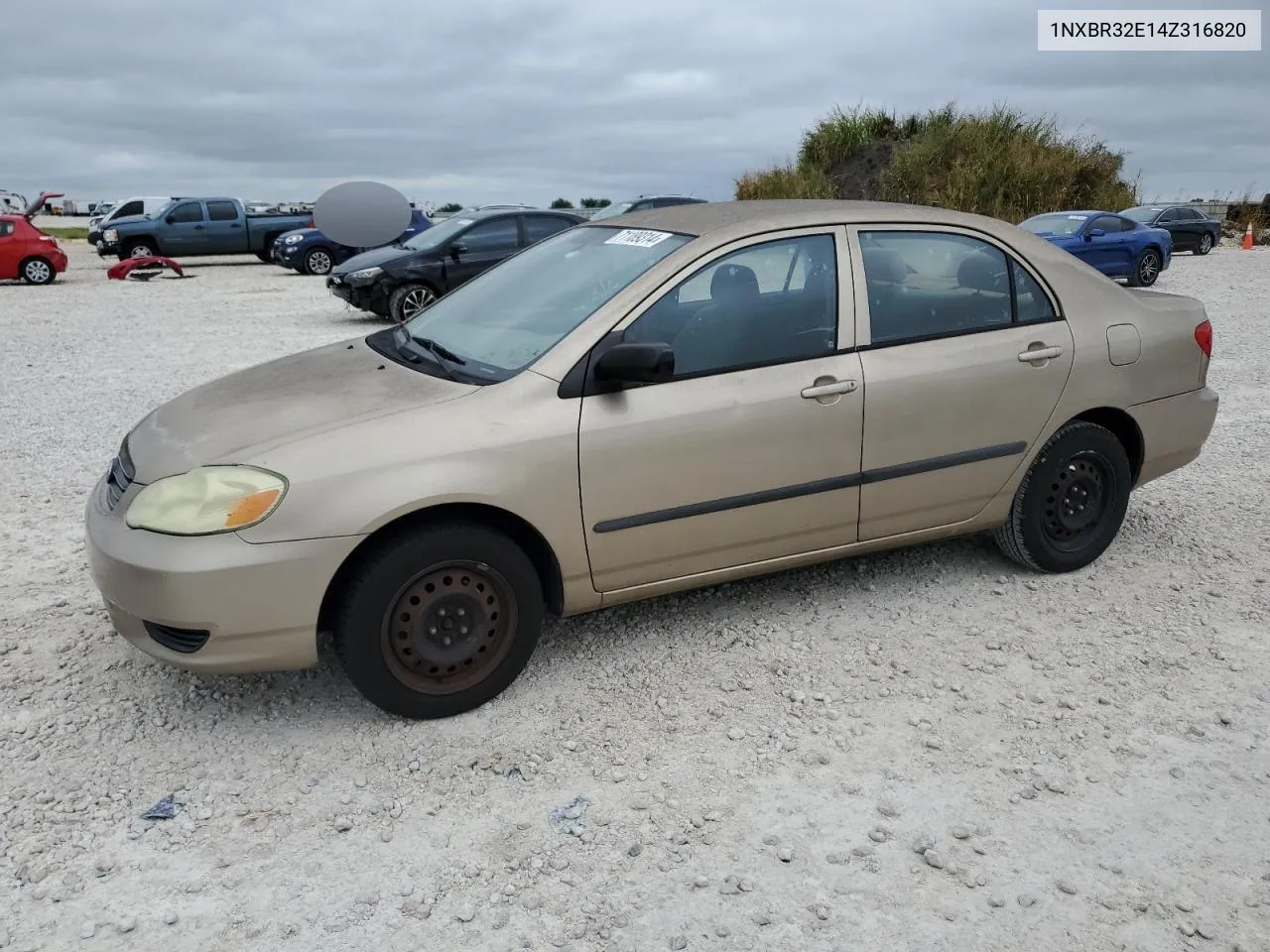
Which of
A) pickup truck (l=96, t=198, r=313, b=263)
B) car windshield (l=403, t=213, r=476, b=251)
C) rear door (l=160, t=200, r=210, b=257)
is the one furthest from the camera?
rear door (l=160, t=200, r=210, b=257)

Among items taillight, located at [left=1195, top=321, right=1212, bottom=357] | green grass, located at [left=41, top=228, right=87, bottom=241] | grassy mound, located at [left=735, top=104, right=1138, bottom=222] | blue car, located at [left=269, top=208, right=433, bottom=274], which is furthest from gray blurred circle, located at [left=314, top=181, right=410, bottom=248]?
green grass, located at [left=41, top=228, right=87, bottom=241]

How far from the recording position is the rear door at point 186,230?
24.3m

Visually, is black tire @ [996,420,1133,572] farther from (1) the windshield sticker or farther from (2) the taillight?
(1) the windshield sticker

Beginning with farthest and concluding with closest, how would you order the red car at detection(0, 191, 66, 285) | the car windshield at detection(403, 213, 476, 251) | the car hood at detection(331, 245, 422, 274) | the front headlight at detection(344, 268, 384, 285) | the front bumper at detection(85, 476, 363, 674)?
the red car at detection(0, 191, 66, 285) → the car windshield at detection(403, 213, 476, 251) → the car hood at detection(331, 245, 422, 274) → the front headlight at detection(344, 268, 384, 285) → the front bumper at detection(85, 476, 363, 674)

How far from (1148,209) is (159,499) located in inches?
936

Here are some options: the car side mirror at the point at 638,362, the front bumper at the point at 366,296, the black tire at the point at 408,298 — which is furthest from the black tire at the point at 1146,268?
the car side mirror at the point at 638,362

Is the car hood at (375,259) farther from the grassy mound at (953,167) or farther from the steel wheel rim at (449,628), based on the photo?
the grassy mound at (953,167)

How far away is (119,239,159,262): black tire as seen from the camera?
23.9 m

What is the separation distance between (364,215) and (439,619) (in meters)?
16.8

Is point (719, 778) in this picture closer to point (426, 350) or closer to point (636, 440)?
point (636, 440)

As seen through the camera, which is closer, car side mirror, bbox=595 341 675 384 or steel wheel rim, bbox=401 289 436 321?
car side mirror, bbox=595 341 675 384

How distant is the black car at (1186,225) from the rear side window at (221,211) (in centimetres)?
2021

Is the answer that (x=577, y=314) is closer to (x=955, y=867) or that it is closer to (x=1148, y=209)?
(x=955, y=867)

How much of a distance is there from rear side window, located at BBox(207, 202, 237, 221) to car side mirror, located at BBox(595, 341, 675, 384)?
23.9 metres
